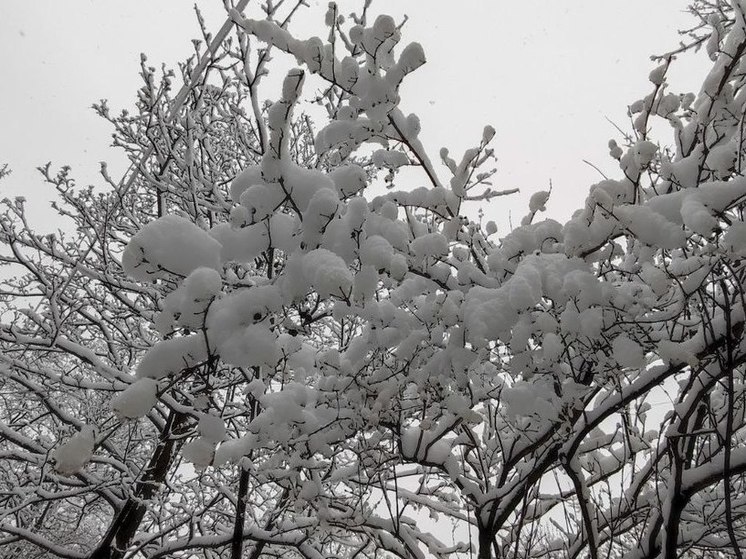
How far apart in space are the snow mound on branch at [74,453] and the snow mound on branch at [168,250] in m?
0.45

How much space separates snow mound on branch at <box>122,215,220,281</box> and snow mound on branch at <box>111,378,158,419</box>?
316 mm

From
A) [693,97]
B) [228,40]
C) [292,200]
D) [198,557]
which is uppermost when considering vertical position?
[228,40]

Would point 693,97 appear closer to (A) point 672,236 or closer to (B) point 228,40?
(A) point 672,236

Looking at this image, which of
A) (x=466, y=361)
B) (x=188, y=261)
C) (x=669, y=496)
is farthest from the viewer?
(x=669, y=496)

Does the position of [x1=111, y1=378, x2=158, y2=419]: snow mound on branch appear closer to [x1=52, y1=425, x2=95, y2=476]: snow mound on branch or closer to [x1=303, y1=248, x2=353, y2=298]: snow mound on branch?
[x1=52, y1=425, x2=95, y2=476]: snow mound on branch

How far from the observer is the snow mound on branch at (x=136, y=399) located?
121 cm

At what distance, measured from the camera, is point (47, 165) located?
14.9 feet

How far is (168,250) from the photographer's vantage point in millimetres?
1368

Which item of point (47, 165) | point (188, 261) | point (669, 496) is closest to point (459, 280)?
point (188, 261)

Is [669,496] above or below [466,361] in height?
below

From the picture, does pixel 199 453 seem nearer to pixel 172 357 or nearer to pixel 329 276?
pixel 172 357

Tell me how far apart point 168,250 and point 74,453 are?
0.57 metres

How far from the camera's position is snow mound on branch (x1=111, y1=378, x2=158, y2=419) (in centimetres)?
121

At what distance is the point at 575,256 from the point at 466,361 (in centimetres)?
56
